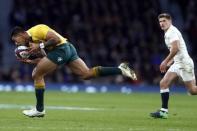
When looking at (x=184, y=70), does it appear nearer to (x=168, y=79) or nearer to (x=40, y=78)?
(x=168, y=79)

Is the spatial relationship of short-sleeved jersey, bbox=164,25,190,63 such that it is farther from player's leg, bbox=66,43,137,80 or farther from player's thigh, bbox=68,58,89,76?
player's thigh, bbox=68,58,89,76

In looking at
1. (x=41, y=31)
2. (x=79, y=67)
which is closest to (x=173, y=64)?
(x=79, y=67)

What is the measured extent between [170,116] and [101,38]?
1747 centimetres

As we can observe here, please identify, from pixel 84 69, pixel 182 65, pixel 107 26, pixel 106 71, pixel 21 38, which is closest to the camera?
pixel 21 38

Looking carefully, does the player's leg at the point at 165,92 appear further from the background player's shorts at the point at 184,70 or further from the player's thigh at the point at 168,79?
the background player's shorts at the point at 184,70

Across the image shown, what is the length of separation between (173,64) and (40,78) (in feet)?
10.6

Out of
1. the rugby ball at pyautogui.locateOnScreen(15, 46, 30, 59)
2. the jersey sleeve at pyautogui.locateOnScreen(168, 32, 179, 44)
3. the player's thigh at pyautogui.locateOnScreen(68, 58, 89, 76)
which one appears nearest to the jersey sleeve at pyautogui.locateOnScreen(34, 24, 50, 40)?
the rugby ball at pyautogui.locateOnScreen(15, 46, 30, 59)

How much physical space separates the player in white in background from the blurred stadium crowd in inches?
612

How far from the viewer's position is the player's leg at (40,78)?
50.0 feet

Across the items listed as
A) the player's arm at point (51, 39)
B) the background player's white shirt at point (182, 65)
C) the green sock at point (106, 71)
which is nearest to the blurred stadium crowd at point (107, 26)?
the background player's white shirt at point (182, 65)

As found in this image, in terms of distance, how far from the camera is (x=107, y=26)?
34.6 metres

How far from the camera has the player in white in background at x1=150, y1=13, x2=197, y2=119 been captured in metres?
16.1

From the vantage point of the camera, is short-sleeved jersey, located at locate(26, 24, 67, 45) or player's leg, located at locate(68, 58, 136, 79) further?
player's leg, located at locate(68, 58, 136, 79)

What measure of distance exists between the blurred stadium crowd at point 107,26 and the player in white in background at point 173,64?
612 inches
